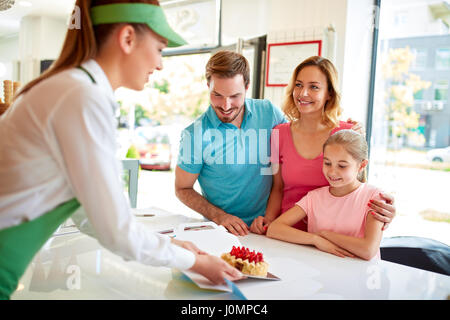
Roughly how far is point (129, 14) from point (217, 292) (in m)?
0.71

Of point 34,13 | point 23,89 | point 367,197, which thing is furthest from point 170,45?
point 34,13

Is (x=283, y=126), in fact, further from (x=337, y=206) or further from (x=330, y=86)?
(x=337, y=206)

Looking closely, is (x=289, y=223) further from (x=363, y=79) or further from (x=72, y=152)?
(x=363, y=79)

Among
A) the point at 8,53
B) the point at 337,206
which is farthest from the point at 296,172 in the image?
the point at 8,53

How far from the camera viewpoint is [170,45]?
1048 mm

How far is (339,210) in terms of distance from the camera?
1.54 metres

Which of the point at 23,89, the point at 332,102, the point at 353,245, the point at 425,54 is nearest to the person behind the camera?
the point at 23,89

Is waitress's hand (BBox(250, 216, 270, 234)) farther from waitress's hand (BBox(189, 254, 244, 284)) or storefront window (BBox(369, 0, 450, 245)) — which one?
storefront window (BBox(369, 0, 450, 245))

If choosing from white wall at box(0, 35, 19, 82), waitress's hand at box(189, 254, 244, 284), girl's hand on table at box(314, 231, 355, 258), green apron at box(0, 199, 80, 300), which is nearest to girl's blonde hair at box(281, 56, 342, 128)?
girl's hand on table at box(314, 231, 355, 258)

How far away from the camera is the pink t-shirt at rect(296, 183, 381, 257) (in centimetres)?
150

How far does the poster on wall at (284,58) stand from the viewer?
11.6 ft

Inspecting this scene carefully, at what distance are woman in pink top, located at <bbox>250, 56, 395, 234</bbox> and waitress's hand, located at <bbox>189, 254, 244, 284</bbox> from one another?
0.68 meters

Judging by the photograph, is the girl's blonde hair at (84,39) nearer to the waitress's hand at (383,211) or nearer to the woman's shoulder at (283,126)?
the waitress's hand at (383,211)
